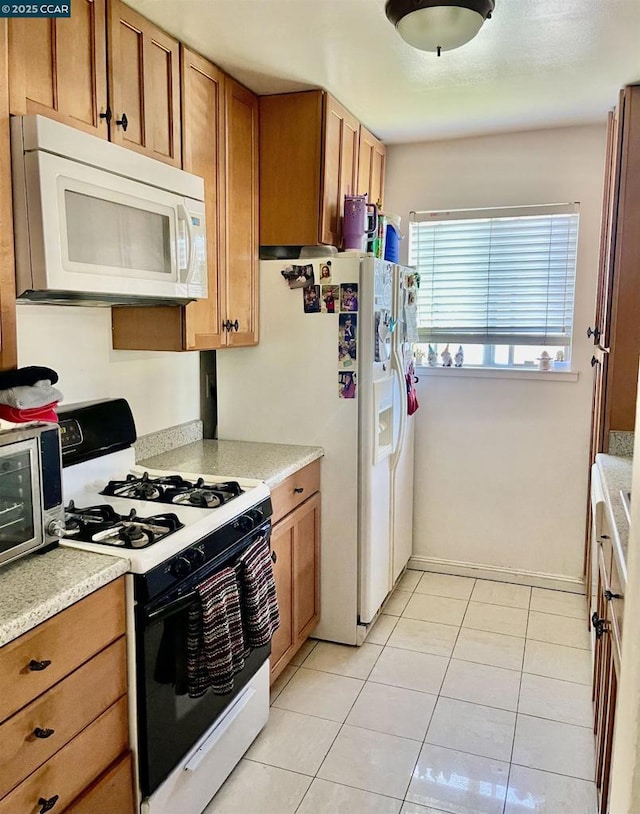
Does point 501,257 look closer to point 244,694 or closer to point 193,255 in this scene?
point 193,255

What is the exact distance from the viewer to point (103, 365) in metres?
2.33

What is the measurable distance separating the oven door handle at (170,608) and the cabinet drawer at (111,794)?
338 millimetres

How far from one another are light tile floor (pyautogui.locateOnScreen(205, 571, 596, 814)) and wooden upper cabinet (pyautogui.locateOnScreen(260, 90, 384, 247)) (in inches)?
71.8

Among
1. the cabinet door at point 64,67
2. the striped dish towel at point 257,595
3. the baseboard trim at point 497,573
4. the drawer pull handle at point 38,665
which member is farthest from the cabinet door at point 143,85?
the baseboard trim at point 497,573

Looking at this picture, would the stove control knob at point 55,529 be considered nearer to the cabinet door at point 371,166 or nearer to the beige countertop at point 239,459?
the beige countertop at point 239,459

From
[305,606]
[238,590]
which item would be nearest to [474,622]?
[305,606]

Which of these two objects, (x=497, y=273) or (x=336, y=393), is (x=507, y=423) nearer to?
(x=497, y=273)

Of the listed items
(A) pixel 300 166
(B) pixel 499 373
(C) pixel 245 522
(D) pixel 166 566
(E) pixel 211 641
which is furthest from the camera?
(B) pixel 499 373

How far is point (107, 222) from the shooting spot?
173cm

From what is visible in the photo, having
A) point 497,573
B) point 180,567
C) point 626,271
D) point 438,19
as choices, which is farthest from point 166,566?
point 497,573

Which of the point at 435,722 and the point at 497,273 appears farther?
the point at 497,273

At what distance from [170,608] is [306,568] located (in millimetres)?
1121

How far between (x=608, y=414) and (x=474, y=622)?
1.21 metres

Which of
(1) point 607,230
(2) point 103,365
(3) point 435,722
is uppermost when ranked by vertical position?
(1) point 607,230
